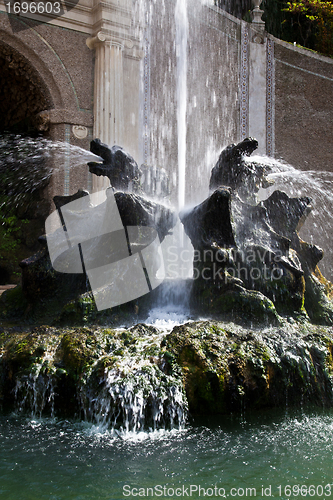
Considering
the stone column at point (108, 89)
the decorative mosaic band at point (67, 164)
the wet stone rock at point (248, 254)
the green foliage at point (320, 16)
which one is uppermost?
the green foliage at point (320, 16)

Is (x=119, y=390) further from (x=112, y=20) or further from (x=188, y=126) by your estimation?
(x=188, y=126)

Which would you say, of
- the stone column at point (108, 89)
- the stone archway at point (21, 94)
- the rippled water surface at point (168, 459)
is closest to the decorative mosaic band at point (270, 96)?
the stone column at point (108, 89)

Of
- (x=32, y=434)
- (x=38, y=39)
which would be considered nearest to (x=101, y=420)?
(x=32, y=434)

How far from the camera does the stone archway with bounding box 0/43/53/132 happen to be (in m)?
7.17

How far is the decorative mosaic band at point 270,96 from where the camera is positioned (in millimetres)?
9492

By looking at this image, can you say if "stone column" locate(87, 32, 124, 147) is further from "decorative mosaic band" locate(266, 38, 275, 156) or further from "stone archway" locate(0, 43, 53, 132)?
"decorative mosaic band" locate(266, 38, 275, 156)

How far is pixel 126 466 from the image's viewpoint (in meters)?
2.01

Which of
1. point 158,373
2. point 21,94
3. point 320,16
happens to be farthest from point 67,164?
point 320,16

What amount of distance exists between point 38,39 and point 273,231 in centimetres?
513

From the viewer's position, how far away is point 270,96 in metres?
9.62

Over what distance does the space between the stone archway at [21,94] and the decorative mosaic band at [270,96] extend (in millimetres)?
4375

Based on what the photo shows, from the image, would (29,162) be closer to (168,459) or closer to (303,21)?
(168,459)

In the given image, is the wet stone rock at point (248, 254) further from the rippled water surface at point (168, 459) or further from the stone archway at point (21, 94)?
the stone archway at point (21, 94)

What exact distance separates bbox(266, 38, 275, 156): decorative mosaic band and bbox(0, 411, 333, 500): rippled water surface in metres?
7.63
